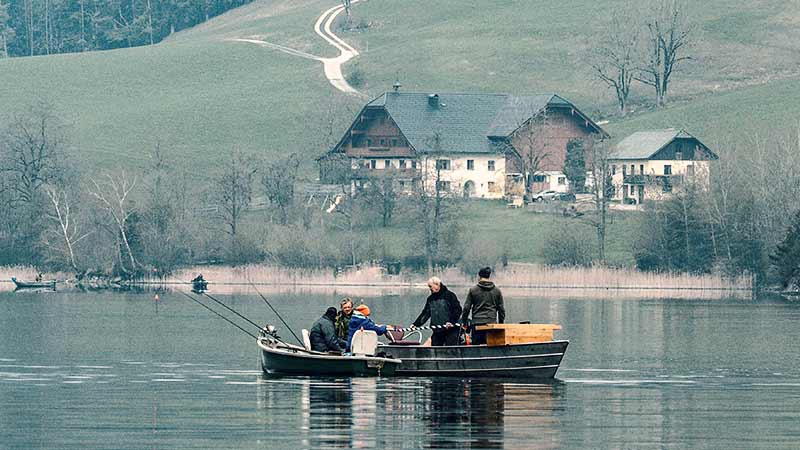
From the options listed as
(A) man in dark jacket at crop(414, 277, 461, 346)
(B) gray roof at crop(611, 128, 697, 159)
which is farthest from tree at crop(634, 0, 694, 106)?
(A) man in dark jacket at crop(414, 277, 461, 346)

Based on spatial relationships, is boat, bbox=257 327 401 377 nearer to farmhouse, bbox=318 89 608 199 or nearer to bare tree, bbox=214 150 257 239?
bare tree, bbox=214 150 257 239

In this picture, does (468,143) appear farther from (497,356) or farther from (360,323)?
(497,356)

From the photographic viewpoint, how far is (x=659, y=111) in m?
172

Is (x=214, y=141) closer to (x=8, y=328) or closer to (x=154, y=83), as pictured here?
(x=154, y=83)

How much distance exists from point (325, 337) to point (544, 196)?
104 m

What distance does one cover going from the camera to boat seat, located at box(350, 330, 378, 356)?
40906 mm

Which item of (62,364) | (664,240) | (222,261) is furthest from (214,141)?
(62,364)

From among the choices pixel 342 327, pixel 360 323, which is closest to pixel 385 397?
pixel 360 323

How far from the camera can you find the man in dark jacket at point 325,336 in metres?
41.5

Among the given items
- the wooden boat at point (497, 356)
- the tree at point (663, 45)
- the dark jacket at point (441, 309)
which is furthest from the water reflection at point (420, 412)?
the tree at point (663, 45)

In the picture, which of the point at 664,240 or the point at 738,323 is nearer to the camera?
the point at 738,323

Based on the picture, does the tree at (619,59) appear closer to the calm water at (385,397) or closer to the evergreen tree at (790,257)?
the evergreen tree at (790,257)

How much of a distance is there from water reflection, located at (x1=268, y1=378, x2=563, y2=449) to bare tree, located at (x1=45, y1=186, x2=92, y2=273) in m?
71.7

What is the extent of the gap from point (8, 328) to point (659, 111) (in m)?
118
